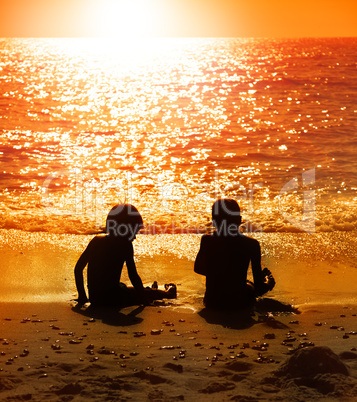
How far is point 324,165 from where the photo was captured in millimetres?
16391

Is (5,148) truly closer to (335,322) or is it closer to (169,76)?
(335,322)

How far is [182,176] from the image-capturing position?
A: 14.8m

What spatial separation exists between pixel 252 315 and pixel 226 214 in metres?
0.92

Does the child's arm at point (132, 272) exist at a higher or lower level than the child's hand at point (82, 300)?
higher

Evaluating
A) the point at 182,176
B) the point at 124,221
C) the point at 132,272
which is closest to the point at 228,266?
the point at 132,272

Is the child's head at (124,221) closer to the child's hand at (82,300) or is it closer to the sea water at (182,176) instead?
the child's hand at (82,300)

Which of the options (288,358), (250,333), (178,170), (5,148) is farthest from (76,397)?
(5,148)

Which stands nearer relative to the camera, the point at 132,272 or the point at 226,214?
the point at 226,214

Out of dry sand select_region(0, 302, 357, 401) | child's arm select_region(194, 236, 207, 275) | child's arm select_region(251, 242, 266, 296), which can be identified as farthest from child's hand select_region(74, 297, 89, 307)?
child's arm select_region(251, 242, 266, 296)

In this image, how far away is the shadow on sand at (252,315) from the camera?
4.97 m

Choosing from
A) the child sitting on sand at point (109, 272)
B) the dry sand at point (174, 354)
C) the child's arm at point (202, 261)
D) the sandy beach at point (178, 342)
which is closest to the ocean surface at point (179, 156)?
the sandy beach at point (178, 342)

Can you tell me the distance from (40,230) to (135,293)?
13.6ft

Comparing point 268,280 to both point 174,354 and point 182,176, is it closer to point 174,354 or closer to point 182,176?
point 174,354

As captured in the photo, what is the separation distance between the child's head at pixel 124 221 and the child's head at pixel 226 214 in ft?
2.23
